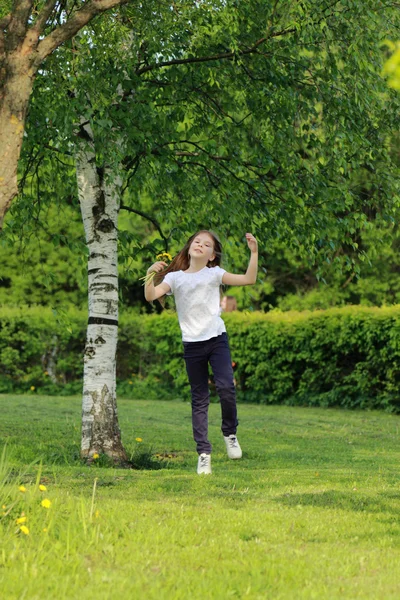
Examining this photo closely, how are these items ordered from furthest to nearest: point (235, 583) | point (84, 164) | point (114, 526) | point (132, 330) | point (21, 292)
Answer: point (21, 292), point (132, 330), point (84, 164), point (114, 526), point (235, 583)

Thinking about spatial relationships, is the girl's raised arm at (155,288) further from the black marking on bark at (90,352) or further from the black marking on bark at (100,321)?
the black marking on bark at (90,352)

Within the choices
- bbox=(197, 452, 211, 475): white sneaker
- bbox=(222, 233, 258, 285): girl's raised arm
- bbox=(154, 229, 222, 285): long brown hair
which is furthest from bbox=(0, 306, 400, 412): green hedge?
bbox=(197, 452, 211, 475): white sneaker

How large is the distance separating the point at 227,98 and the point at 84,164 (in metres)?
1.70

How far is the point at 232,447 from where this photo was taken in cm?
818

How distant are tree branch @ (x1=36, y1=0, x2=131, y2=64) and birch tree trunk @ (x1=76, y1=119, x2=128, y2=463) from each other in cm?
248

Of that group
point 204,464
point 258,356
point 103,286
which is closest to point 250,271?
point 204,464

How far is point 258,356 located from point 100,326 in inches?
407

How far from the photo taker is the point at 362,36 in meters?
7.87

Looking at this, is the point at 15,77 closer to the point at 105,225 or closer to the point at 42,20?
the point at 42,20

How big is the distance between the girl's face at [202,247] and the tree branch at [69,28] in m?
2.07

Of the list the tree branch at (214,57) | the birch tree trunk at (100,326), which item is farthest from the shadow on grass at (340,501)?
the tree branch at (214,57)

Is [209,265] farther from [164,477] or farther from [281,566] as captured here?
[281,566]

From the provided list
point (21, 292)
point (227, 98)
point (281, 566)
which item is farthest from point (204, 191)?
point (21, 292)

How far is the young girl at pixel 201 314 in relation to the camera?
23.9 feet
